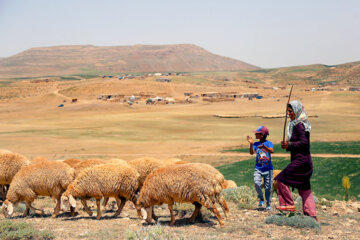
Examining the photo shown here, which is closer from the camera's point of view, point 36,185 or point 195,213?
point 195,213

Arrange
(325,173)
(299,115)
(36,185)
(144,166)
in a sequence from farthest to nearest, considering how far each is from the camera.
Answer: (325,173) < (144,166) < (36,185) < (299,115)

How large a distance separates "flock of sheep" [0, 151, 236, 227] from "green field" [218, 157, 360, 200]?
346 inches

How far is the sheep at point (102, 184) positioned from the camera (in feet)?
31.5

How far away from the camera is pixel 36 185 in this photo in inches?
397

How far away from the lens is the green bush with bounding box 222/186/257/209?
34.7ft

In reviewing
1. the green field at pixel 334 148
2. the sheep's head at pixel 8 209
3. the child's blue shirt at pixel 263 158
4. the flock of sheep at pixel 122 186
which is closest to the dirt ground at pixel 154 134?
the sheep's head at pixel 8 209

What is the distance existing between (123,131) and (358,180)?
33391mm

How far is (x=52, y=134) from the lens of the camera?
45000mm

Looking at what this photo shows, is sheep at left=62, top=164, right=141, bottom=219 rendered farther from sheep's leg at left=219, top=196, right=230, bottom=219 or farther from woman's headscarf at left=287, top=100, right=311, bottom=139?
woman's headscarf at left=287, top=100, right=311, bottom=139

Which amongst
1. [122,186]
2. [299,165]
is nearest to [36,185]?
[122,186]

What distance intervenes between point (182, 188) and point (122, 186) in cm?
189

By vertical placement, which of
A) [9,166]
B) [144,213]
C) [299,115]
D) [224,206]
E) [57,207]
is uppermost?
[299,115]

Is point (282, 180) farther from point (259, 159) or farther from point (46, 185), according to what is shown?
point (46, 185)

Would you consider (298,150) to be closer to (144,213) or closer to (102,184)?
(144,213)
